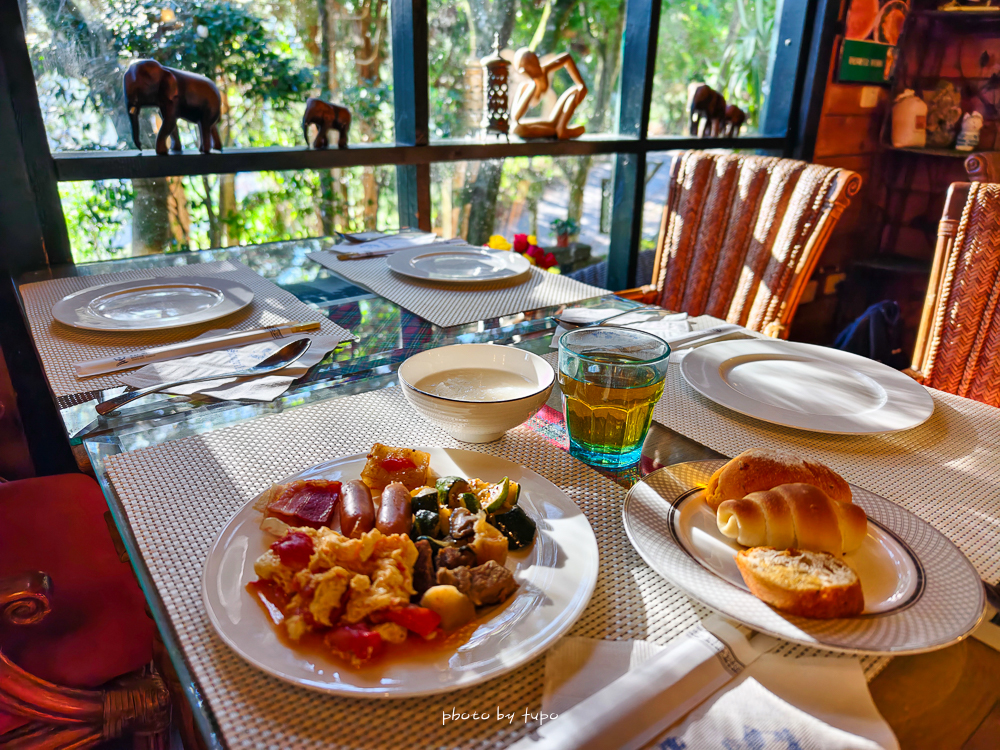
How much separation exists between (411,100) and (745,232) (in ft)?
3.39

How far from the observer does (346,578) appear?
0.46m

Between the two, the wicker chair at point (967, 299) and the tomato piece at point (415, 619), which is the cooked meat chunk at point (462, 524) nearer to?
the tomato piece at point (415, 619)

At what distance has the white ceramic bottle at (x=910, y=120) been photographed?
9.46 feet

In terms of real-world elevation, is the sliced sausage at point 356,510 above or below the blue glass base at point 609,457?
above

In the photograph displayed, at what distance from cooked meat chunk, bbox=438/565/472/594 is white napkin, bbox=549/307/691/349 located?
0.62 meters

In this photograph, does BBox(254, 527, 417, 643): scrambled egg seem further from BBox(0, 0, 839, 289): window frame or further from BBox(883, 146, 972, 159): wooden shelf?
BBox(883, 146, 972, 159): wooden shelf

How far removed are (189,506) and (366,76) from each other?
1.88 metres

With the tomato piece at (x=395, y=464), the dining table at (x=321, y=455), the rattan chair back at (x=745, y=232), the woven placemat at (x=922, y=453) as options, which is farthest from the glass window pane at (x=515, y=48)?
the tomato piece at (x=395, y=464)

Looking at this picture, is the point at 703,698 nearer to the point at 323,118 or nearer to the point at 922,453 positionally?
the point at 922,453

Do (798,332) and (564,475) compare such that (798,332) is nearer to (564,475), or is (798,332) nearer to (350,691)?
(564,475)

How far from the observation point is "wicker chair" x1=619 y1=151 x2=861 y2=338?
1581mm

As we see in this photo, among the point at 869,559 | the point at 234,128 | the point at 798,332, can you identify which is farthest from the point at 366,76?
the point at 798,332

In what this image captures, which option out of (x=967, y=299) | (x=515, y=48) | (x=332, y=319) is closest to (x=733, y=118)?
(x=515, y=48)

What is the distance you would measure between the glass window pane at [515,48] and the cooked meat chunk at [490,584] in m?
2.00
